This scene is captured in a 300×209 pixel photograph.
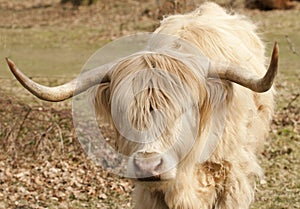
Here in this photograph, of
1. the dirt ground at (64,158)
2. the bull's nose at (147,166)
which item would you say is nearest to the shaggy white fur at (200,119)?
the bull's nose at (147,166)

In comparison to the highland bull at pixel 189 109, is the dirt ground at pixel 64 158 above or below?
below

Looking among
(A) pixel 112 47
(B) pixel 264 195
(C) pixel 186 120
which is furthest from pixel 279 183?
(C) pixel 186 120

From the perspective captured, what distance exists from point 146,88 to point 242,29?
2291 millimetres

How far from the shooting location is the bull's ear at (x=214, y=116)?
17.2 ft

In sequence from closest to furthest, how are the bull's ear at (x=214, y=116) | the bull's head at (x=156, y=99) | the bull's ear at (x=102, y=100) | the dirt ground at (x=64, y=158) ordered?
the bull's head at (x=156, y=99)
the bull's ear at (x=214, y=116)
the bull's ear at (x=102, y=100)
the dirt ground at (x=64, y=158)

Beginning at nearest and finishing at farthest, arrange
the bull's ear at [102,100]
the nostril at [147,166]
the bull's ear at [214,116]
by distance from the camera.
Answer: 1. the nostril at [147,166]
2. the bull's ear at [214,116]
3. the bull's ear at [102,100]

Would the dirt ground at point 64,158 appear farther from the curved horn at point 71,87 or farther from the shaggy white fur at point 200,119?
the curved horn at point 71,87

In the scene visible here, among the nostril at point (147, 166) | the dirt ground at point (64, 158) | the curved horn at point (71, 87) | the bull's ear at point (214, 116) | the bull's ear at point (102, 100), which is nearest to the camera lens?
the nostril at point (147, 166)

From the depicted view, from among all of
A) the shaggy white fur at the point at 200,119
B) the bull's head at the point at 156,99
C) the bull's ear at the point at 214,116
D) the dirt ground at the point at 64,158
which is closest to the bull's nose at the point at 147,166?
the bull's head at the point at 156,99

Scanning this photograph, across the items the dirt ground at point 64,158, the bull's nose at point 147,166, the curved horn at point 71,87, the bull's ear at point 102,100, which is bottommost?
the dirt ground at point 64,158

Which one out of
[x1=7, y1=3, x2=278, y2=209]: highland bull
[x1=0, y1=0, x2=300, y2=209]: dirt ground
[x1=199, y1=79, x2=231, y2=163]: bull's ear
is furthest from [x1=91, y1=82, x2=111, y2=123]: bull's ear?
[x1=0, y1=0, x2=300, y2=209]: dirt ground

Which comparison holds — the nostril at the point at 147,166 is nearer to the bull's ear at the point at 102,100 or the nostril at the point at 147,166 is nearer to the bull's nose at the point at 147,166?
the bull's nose at the point at 147,166

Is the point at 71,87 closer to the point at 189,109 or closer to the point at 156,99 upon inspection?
the point at 156,99

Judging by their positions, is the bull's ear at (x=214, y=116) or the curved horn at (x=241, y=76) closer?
the curved horn at (x=241, y=76)
